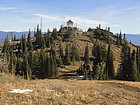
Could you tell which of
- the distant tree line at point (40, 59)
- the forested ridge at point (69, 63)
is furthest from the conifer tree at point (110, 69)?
the distant tree line at point (40, 59)

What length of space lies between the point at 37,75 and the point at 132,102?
101494 millimetres

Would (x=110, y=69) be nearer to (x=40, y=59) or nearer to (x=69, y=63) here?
(x=40, y=59)

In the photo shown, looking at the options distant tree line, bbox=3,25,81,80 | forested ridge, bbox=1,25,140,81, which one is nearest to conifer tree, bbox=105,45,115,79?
forested ridge, bbox=1,25,140,81

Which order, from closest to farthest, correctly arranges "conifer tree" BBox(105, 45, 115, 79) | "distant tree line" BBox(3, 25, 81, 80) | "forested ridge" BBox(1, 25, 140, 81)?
1. "forested ridge" BBox(1, 25, 140, 81)
2. "conifer tree" BBox(105, 45, 115, 79)
3. "distant tree line" BBox(3, 25, 81, 80)

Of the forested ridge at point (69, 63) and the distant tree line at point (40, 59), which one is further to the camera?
the distant tree line at point (40, 59)

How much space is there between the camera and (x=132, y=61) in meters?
105

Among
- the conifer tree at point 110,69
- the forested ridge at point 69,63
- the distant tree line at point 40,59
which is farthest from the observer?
the distant tree line at point 40,59

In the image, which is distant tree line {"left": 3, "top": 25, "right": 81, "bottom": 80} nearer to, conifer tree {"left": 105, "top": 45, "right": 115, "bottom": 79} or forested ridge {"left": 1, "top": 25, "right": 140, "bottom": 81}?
forested ridge {"left": 1, "top": 25, "right": 140, "bottom": 81}

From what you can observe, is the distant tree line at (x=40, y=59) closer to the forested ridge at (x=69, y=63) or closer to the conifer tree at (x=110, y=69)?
the forested ridge at (x=69, y=63)

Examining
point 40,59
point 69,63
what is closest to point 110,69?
point 40,59

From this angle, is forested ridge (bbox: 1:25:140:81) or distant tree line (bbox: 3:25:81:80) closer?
forested ridge (bbox: 1:25:140:81)

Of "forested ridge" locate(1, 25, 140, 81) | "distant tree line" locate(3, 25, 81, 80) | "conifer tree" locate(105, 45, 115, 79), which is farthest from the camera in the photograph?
"distant tree line" locate(3, 25, 81, 80)

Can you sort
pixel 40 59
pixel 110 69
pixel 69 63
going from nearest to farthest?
pixel 110 69 → pixel 40 59 → pixel 69 63

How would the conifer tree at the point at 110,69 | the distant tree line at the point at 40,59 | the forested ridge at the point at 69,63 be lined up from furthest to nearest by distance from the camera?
the distant tree line at the point at 40,59 → the conifer tree at the point at 110,69 → the forested ridge at the point at 69,63
